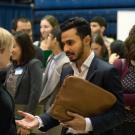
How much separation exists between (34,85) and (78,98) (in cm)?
164

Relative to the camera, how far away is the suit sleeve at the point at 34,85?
161 inches

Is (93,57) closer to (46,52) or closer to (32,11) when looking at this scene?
(46,52)

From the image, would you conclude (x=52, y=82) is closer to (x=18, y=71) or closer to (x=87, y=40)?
(x=18, y=71)

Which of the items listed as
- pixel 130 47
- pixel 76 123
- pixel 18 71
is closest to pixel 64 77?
pixel 76 123

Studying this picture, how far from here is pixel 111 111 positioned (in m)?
2.56

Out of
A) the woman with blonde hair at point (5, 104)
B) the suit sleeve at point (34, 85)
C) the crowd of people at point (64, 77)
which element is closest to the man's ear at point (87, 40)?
the crowd of people at point (64, 77)

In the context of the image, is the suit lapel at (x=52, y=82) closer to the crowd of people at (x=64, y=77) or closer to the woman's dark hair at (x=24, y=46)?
the crowd of people at (x=64, y=77)

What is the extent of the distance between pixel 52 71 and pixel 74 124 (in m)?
1.87

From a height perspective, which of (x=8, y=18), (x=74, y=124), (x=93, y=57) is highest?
(x=93, y=57)

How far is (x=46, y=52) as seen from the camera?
5441mm

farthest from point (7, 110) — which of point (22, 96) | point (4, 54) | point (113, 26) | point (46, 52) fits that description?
point (113, 26)

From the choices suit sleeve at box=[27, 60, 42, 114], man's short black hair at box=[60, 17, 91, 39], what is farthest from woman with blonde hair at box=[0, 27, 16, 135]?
suit sleeve at box=[27, 60, 42, 114]

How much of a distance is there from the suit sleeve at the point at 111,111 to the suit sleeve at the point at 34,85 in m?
1.57

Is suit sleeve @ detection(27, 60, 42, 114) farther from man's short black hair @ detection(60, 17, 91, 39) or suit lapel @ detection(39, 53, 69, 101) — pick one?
man's short black hair @ detection(60, 17, 91, 39)
